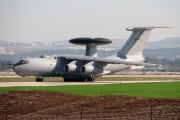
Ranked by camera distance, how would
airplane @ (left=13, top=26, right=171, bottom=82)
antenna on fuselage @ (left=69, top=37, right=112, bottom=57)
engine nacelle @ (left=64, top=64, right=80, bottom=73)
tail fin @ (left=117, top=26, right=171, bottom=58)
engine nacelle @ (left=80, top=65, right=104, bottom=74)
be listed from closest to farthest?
airplane @ (left=13, top=26, right=171, bottom=82), engine nacelle @ (left=64, top=64, right=80, bottom=73), engine nacelle @ (left=80, top=65, right=104, bottom=74), antenna on fuselage @ (left=69, top=37, right=112, bottom=57), tail fin @ (left=117, top=26, right=171, bottom=58)

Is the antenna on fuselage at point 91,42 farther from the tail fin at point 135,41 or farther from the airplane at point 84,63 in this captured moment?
the tail fin at point 135,41

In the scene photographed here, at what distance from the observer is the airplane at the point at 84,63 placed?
60.2 m

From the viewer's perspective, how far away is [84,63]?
6247 cm

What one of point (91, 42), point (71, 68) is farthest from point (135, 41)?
point (71, 68)

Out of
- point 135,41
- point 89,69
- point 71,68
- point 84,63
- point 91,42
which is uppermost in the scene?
point 135,41

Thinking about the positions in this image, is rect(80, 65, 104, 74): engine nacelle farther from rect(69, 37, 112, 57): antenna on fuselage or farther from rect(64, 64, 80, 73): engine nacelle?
rect(69, 37, 112, 57): antenna on fuselage

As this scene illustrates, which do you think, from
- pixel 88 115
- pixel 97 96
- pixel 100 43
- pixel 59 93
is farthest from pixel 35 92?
pixel 100 43

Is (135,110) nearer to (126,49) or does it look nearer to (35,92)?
(35,92)

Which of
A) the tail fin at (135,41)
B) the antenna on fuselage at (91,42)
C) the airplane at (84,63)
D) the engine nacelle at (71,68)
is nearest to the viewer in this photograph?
the airplane at (84,63)

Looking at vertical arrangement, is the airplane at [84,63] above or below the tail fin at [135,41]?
below

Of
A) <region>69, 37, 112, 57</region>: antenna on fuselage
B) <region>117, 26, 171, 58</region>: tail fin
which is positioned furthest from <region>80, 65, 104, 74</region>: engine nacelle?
<region>117, 26, 171, 58</region>: tail fin

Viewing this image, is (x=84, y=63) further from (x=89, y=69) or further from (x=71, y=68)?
(x=71, y=68)

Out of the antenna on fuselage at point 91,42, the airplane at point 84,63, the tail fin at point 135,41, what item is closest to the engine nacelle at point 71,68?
the airplane at point 84,63

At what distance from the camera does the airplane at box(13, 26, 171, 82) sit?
198 ft
